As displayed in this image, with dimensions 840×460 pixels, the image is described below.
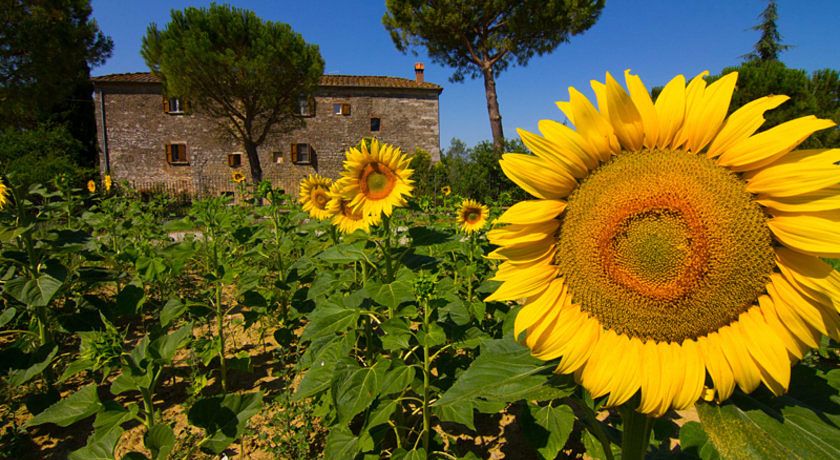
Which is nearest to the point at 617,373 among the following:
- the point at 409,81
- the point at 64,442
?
the point at 64,442

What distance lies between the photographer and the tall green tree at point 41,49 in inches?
571

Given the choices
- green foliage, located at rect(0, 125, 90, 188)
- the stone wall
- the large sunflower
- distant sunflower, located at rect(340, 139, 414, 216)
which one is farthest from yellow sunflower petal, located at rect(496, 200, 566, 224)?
the stone wall

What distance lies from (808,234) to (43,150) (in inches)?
→ 1109

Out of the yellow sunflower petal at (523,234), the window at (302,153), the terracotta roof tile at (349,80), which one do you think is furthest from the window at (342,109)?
the yellow sunflower petal at (523,234)

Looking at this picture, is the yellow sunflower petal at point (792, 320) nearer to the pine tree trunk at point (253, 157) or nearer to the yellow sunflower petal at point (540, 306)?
the yellow sunflower petal at point (540, 306)

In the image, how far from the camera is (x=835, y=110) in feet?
65.8

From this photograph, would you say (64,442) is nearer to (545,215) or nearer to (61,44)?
(545,215)

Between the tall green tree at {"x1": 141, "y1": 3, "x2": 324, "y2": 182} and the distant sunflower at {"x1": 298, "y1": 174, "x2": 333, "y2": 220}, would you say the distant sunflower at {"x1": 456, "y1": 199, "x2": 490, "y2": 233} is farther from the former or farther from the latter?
the tall green tree at {"x1": 141, "y1": 3, "x2": 324, "y2": 182}

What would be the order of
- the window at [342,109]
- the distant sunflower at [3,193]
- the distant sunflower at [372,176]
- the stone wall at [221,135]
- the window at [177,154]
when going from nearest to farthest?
the distant sunflower at [372,176], the distant sunflower at [3,193], the stone wall at [221,135], the window at [177,154], the window at [342,109]

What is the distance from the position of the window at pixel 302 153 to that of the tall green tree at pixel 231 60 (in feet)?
14.9

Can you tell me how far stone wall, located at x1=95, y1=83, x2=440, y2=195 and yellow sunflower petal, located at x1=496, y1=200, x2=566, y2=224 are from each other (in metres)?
23.6

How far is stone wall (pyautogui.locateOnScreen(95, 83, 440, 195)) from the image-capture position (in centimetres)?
2314

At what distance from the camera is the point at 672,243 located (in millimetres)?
661

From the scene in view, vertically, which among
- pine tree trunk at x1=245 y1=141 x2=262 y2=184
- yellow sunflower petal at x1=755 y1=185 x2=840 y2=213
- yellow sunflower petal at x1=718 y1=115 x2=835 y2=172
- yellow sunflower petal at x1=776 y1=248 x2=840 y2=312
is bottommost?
yellow sunflower petal at x1=776 y1=248 x2=840 y2=312
